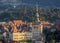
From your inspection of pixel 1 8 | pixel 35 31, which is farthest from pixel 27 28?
pixel 1 8

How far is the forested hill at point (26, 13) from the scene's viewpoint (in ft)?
10.0

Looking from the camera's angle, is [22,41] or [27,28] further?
[27,28]

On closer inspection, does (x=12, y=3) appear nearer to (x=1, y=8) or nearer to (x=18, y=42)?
(x=1, y=8)

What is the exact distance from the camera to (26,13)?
321 cm

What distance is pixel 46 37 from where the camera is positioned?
2934 mm

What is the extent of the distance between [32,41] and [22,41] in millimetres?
192

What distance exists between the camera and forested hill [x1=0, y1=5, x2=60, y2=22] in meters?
3.06

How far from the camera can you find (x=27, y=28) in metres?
3.08

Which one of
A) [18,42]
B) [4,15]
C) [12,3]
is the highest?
[12,3]

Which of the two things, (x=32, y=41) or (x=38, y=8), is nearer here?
(x=32, y=41)

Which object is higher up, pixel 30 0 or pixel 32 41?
pixel 30 0

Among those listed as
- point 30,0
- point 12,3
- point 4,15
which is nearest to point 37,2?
point 30,0

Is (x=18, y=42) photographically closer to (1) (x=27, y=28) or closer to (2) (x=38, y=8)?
(1) (x=27, y=28)

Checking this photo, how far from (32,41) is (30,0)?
786 millimetres
